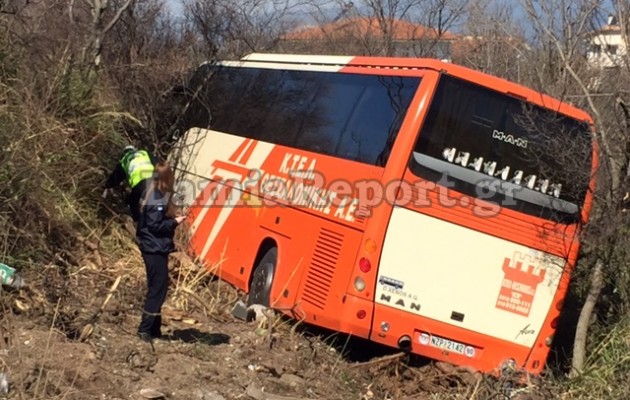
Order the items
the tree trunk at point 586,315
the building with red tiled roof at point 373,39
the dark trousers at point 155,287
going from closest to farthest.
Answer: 1. the dark trousers at point 155,287
2. the tree trunk at point 586,315
3. the building with red tiled roof at point 373,39

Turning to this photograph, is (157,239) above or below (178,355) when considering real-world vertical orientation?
above

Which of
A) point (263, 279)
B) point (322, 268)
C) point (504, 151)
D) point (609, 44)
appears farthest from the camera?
point (263, 279)

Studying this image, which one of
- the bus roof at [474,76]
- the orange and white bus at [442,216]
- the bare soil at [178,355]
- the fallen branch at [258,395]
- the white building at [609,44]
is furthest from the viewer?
the white building at [609,44]

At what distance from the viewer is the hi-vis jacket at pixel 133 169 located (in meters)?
11.1

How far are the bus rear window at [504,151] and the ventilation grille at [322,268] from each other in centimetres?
118

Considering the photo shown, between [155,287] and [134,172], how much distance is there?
3.25m

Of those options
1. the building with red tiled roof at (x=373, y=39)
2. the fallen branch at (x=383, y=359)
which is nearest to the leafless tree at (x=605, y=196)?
the fallen branch at (x=383, y=359)

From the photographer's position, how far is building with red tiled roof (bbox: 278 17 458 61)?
2492 centimetres

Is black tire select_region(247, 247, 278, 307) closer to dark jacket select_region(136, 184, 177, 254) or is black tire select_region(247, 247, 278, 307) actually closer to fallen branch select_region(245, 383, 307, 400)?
dark jacket select_region(136, 184, 177, 254)

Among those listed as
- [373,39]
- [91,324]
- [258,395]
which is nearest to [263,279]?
[91,324]

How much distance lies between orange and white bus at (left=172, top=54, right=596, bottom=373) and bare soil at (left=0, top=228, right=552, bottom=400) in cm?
41

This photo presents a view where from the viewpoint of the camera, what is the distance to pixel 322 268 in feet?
30.0

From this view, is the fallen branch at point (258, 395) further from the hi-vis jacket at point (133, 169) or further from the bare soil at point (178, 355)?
the hi-vis jacket at point (133, 169)

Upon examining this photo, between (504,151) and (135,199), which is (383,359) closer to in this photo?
(504,151)
